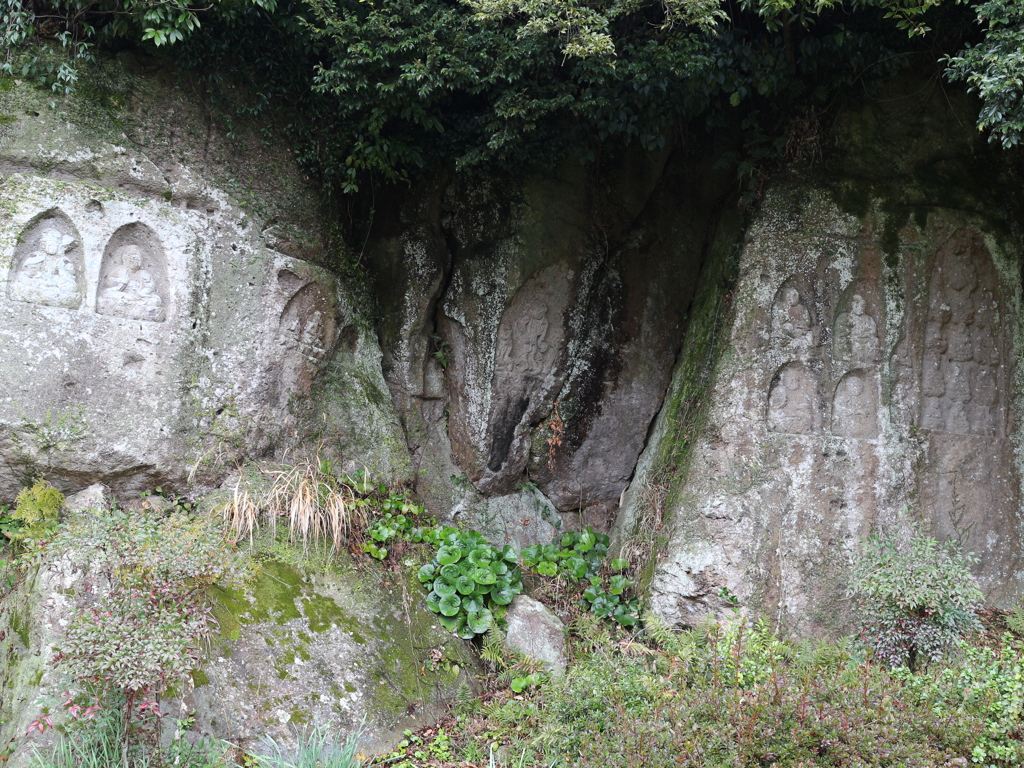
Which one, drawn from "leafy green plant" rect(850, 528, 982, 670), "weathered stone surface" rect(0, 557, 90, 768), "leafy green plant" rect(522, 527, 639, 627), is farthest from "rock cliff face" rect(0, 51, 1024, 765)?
"weathered stone surface" rect(0, 557, 90, 768)

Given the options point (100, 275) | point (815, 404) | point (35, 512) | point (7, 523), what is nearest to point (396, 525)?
point (35, 512)

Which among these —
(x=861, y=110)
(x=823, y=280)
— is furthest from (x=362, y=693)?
(x=861, y=110)

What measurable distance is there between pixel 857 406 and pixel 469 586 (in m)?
3.31

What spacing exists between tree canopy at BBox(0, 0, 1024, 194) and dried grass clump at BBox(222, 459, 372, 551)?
8.57 feet

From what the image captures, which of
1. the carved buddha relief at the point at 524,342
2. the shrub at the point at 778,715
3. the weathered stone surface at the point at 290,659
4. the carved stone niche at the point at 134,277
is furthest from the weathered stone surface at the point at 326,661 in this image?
the carved buddha relief at the point at 524,342

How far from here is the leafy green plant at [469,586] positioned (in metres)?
5.27

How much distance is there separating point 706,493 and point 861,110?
129 inches

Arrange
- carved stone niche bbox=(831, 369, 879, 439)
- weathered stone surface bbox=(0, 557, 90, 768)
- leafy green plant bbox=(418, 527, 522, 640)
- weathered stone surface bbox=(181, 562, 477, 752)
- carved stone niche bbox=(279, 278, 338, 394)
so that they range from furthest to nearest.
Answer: carved stone niche bbox=(279, 278, 338, 394) < carved stone niche bbox=(831, 369, 879, 439) < leafy green plant bbox=(418, 527, 522, 640) < weathered stone surface bbox=(181, 562, 477, 752) < weathered stone surface bbox=(0, 557, 90, 768)

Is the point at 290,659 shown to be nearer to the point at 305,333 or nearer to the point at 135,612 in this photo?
the point at 135,612

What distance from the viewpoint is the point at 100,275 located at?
526 cm

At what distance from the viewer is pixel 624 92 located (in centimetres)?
553

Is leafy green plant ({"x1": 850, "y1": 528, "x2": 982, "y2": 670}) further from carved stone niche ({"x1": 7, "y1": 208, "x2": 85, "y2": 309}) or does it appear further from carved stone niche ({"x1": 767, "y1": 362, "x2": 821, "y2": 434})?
carved stone niche ({"x1": 7, "y1": 208, "x2": 85, "y2": 309})

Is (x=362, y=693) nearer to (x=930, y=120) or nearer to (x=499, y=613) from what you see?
(x=499, y=613)

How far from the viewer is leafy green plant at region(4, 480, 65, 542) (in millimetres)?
4747
